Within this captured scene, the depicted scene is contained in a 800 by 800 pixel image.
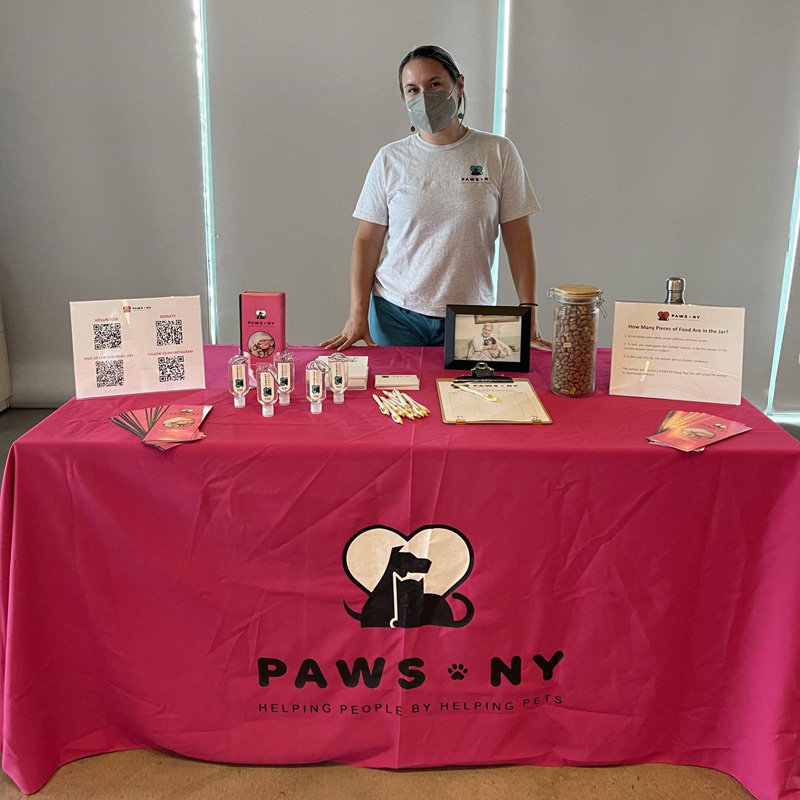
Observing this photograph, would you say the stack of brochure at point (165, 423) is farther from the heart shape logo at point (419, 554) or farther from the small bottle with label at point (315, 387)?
the heart shape logo at point (419, 554)

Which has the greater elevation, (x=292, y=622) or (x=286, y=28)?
(x=286, y=28)

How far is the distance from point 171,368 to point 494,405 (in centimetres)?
65

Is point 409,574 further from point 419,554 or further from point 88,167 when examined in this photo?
point 88,167

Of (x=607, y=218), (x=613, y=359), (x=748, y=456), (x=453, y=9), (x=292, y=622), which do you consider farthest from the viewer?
(x=607, y=218)

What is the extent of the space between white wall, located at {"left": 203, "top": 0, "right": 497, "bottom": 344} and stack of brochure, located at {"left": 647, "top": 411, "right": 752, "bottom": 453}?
226 cm

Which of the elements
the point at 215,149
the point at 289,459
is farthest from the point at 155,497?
the point at 215,149

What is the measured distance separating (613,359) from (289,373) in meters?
0.65

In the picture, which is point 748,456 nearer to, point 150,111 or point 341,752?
point 341,752

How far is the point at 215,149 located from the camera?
319cm

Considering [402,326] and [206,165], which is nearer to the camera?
[402,326]

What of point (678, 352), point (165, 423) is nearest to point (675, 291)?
point (678, 352)

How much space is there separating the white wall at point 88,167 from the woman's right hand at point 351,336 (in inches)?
66.6

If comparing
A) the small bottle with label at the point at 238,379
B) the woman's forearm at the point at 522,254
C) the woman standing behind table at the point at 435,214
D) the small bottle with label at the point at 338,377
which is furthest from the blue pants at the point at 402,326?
the small bottle with label at the point at 238,379

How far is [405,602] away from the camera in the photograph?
1.26m
